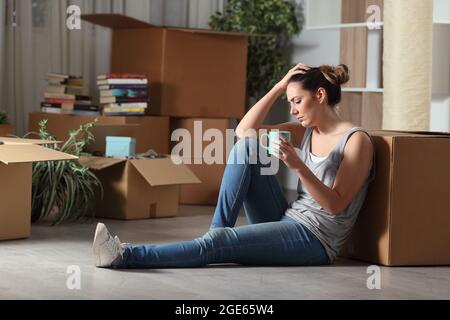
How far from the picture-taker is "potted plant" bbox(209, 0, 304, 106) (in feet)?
17.6

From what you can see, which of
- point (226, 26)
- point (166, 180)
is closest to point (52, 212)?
point (166, 180)

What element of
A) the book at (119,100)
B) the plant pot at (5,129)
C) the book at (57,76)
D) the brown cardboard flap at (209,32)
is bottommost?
the plant pot at (5,129)

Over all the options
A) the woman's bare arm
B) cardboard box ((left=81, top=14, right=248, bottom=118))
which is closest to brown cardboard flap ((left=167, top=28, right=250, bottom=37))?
cardboard box ((left=81, top=14, right=248, bottom=118))

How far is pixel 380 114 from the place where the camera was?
475cm

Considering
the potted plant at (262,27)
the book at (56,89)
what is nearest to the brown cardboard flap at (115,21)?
the book at (56,89)

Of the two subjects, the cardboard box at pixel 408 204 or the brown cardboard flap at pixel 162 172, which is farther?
the brown cardboard flap at pixel 162 172

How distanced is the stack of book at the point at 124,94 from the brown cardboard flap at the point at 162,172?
1.99 ft

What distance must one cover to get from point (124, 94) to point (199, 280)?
229 cm

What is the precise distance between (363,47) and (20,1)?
194 centimetres

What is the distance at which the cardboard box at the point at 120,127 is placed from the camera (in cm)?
450

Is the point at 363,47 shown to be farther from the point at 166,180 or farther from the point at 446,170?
the point at 446,170

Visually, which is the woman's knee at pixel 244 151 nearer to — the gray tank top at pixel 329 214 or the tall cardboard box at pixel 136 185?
the gray tank top at pixel 329 214

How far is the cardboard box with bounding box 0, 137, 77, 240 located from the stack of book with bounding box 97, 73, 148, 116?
129 centimetres

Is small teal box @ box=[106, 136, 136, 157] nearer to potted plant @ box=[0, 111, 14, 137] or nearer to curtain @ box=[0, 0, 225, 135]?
potted plant @ box=[0, 111, 14, 137]
